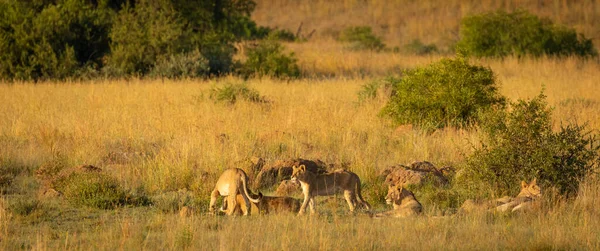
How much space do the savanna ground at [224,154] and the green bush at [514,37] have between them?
6.16m

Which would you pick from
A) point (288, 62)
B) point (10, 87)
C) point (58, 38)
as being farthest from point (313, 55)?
point (10, 87)

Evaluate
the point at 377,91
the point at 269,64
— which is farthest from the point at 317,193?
the point at 269,64

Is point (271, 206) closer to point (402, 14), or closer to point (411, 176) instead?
point (411, 176)

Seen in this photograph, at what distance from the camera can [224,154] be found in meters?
10.8

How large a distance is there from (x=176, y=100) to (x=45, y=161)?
624 centimetres

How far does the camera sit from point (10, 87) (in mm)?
19844

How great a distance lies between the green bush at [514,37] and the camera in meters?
29.8

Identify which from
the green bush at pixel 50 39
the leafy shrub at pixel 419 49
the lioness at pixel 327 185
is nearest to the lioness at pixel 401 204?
the lioness at pixel 327 185

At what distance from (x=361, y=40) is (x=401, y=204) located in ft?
112

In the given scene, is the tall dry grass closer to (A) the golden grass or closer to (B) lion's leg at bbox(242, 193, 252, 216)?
(A) the golden grass

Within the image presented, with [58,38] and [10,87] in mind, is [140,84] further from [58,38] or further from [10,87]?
[58,38]

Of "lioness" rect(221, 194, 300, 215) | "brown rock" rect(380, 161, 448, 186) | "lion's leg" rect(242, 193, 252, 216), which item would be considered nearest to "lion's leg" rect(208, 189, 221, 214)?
"lioness" rect(221, 194, 300, 215)

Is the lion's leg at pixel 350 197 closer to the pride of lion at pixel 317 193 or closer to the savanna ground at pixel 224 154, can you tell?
the pride of lion at pixel 317 193

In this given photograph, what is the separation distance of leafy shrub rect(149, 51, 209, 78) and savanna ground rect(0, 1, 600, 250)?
3.93 ft
